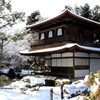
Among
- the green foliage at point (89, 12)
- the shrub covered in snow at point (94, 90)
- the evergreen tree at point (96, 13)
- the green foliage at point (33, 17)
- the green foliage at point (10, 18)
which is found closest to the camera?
the shrub covered in snow at point (94, 90)

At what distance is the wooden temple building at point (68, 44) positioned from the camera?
12602mm

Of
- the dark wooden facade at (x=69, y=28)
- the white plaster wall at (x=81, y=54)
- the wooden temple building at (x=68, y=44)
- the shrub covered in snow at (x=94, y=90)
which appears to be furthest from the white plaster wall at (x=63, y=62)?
Result: the shrub covered in snow at (x=94, y=90)

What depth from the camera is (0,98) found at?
7.07m

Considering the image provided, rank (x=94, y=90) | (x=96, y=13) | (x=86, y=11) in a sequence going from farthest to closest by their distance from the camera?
(x=86, y=11)
(x=96, y=13)
(x=94, y=90)

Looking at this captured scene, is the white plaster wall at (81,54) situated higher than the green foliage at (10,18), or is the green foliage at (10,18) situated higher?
the green foliage at (10,18)

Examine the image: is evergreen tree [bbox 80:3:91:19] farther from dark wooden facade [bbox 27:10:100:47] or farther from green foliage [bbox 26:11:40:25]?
dark wooden facade [bbox 27:10:100:47]

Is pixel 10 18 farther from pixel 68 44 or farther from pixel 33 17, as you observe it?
pixel 33 17

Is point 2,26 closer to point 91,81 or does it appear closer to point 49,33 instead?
point 49,33

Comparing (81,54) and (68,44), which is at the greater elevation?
(68,44)

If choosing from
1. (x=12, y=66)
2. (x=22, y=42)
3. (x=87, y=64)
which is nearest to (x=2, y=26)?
(x=87, y=64)

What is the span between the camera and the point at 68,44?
40.9ft

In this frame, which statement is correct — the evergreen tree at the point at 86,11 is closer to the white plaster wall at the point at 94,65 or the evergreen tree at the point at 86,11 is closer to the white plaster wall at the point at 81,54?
the white plaster wall at the point at 94,65

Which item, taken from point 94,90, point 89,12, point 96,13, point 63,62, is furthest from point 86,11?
point 94,90

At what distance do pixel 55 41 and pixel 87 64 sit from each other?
4.03 metres
